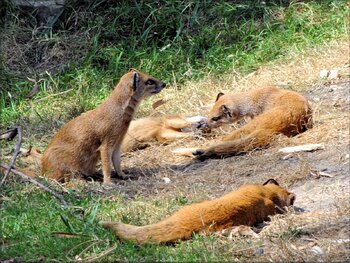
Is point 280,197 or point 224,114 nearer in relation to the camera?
point 280,197

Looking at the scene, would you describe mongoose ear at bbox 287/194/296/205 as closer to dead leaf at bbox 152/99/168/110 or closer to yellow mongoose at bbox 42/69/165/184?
yellow mongoose at bbox 42/69/165/184

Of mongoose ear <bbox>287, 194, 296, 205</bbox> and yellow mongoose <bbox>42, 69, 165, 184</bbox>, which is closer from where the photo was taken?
mongoose ear <bbox>287, 194, 296, 205</bbox>

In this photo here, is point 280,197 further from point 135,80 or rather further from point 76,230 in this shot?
point 135,80

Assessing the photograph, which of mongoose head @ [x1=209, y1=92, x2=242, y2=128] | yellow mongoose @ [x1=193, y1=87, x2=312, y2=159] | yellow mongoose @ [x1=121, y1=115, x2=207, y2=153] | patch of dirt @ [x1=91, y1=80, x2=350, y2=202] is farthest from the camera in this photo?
mongoose head @ [x1=209, y1=92, x2=242, y2=128]

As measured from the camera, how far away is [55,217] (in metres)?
5.46

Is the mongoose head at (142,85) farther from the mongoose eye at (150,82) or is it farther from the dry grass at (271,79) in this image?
the dry grass at (271,79)

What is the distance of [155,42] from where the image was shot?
10.2 metres

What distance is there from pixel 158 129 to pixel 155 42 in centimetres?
252

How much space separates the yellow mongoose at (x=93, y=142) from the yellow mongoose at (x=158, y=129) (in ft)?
2.29

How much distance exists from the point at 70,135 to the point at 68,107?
2088 mm

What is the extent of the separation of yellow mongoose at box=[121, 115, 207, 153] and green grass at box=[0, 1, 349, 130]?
3.59 feet

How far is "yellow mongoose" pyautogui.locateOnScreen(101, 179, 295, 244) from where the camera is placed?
15.7 ft

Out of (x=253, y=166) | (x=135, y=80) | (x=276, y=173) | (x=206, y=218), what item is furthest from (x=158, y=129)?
(x=206, y=218)

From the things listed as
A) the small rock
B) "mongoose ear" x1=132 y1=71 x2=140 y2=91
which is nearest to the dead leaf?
"mongoose ear" x1=132 y1=71 x2=140 y2=91
